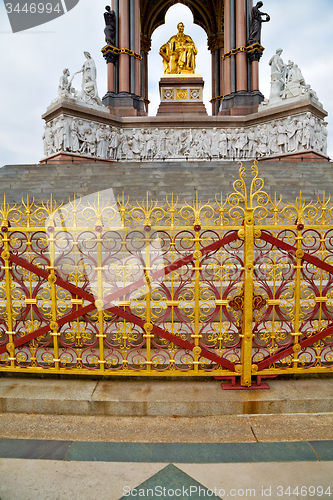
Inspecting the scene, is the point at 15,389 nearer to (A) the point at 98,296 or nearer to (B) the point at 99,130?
(A) the point at 98,296

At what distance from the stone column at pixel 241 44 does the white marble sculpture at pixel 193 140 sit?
3.18 meters

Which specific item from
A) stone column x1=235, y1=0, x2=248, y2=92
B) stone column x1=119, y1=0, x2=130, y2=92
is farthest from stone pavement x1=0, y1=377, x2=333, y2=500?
stone column x1=235, y1=0, x2=248, y2=92

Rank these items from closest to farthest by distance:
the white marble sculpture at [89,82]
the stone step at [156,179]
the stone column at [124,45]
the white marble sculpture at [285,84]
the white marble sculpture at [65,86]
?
1. the stone step at [156,179]
2. the white marble sculpture at [65,86]
3. the white marble sculpture at [285,84]
4. the white marble sculpture at [89,82]
5. the stone column at [124,45]

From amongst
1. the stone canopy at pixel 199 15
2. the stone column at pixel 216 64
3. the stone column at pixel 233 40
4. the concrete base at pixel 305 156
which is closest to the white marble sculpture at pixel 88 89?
the stone column at pixel 233 40

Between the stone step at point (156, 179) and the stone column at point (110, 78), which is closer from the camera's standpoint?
the stone step at point (156, 179)

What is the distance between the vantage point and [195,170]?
441 inches

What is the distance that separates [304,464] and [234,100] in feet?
62.2

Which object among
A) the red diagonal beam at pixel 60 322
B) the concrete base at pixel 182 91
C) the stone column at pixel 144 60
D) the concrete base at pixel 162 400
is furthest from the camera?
the stone column at pixel 144 60

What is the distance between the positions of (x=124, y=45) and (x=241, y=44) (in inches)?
259

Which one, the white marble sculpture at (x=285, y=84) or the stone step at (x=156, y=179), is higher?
the white marble sculpture at (x=285, y=84)

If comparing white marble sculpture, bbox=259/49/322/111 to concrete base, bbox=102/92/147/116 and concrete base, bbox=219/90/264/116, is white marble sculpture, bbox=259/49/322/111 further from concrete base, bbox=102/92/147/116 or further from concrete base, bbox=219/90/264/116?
concrete base, bbox=102/92/147/116

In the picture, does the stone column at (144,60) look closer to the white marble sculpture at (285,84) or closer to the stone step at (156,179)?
the white marble sculpture at (285,84)

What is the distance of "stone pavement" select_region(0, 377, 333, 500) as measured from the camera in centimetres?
226

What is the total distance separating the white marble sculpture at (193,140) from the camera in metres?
15.8
